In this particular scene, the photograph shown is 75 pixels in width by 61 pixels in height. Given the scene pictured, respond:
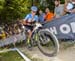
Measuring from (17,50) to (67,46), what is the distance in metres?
2.41

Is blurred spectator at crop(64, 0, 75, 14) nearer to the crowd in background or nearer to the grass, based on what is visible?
the crowd in background

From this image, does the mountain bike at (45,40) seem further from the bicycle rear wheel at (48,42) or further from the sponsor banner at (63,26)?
the sponsor banner at (63,26)

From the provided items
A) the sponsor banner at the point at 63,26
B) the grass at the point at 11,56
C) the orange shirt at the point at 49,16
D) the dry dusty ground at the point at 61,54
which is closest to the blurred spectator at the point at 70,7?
the sponsor banner at the point at 63,26

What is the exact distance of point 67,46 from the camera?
14.2 metres

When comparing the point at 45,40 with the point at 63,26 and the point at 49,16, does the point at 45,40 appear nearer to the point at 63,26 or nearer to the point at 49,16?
the point at 63,26

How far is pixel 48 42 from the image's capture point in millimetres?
10727

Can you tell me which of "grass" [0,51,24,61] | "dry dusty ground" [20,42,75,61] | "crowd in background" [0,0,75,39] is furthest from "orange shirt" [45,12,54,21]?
"grass" [0,51,24,61]

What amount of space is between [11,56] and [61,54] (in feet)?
8.00

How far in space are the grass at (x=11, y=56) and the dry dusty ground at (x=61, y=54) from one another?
338 mm

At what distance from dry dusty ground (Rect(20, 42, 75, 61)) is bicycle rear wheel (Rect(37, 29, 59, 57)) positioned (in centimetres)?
155

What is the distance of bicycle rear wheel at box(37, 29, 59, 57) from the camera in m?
10.5

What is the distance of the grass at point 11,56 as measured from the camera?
46.1 feet

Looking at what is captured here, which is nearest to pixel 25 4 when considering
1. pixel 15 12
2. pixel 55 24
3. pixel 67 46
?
pixel 15 12

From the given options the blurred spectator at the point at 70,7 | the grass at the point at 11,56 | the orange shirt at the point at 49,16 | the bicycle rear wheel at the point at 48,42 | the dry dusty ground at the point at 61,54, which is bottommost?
the grass at the point at 11,56
